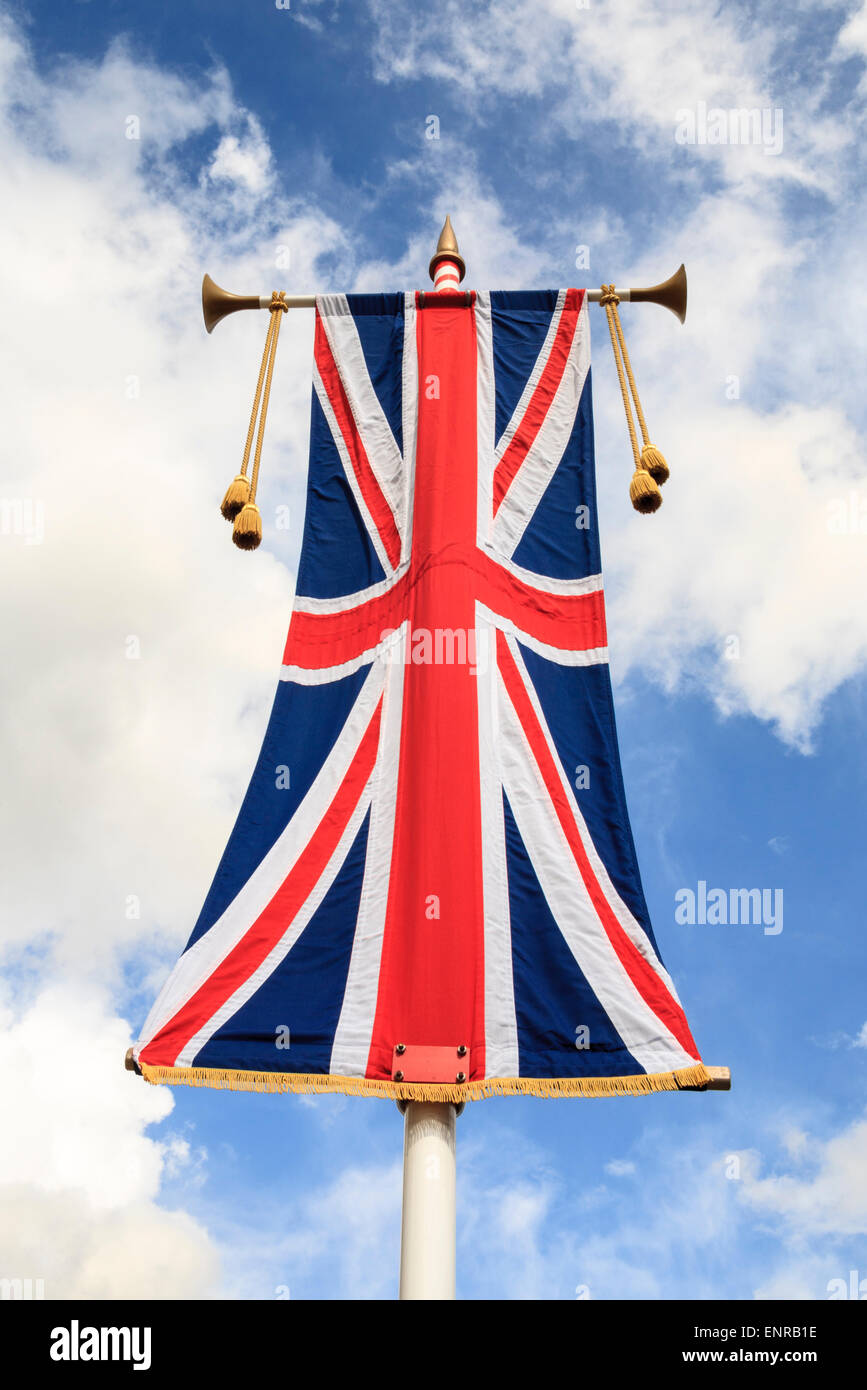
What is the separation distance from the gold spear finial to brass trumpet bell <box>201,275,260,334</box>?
53.1 inches

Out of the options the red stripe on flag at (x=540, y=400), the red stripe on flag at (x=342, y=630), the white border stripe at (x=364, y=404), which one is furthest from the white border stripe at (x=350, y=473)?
the red stripe on flag at (x=540, y=400)

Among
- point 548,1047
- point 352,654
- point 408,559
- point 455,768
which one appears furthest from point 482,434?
point 548,1047

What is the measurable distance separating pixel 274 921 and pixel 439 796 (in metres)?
0.99

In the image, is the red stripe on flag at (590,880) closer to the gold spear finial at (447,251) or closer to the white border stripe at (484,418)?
the white border stripe at (484,418)

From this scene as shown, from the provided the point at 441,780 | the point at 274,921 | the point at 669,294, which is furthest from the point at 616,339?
the point at 274,921

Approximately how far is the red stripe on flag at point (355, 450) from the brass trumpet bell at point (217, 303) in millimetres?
670

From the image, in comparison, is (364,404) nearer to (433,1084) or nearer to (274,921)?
(274,921)

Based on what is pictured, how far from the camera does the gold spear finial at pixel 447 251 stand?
7.59m

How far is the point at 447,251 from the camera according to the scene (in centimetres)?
761

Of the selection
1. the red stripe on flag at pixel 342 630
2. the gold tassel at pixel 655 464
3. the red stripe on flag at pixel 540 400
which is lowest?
the red stripe on flag at pixel 342 630

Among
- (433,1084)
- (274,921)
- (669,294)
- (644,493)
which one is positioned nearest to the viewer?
(433,1084)

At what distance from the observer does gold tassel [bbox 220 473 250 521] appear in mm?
6340

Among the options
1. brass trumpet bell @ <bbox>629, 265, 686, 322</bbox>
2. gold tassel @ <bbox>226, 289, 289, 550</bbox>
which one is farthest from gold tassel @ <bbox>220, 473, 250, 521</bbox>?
brass trumpet bell @ <bbox>629, 265, 686, 322</bbox>

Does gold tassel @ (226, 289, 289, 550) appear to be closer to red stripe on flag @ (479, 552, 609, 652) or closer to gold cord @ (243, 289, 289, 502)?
gold cord @ (243, 289, 289, 502)
